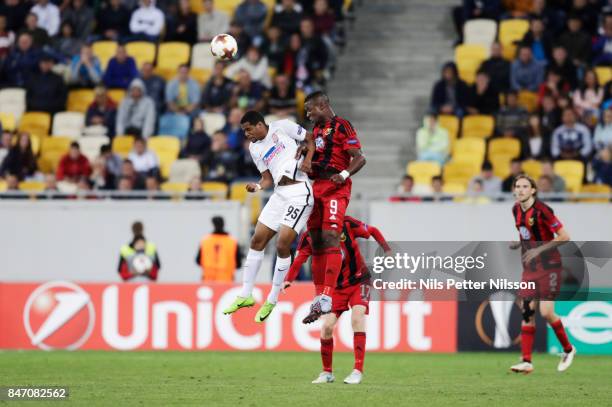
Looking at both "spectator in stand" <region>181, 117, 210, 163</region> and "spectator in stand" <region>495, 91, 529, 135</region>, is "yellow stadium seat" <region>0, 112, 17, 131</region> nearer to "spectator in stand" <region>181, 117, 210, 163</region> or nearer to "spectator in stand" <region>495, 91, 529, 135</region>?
"spectator in stand" <region>181, 117, 210, 163</region>

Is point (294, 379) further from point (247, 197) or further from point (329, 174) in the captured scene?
point (247, 197)

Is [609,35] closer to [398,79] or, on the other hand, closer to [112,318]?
[398,79]

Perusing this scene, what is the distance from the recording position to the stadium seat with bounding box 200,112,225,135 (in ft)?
83.7

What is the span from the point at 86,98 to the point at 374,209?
7.86 meters

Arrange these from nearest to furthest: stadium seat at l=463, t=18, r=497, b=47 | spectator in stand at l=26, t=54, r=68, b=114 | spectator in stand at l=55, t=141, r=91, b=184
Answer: spectator in stand at l=55, t=141, r=91, b=184 → spectator in stand at l=26, t=54, r=68, b=114 → stadium seat at l=463, t=18, r=497, b=47

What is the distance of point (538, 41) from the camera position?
86.1 ft

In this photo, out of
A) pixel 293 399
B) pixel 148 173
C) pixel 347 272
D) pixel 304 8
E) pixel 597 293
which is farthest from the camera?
pixel 304 8

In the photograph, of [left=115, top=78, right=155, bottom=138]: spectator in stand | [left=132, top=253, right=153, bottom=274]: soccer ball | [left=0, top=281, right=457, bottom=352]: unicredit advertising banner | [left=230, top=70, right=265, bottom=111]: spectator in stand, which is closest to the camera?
[left=0, top=281, right=457, bottom=352]: unicredit advertising banner

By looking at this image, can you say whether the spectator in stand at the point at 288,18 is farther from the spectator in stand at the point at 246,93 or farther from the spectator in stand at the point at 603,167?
the spectator in stand at the point at 603,167

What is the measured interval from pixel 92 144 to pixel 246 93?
3.01 meters

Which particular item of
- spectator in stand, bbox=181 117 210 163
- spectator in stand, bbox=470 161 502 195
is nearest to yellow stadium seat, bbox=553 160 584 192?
spectator in stand, bbox=470 161 502 195

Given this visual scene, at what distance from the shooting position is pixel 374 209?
21.9m

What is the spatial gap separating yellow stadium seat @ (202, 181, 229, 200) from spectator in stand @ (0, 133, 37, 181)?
131 inches

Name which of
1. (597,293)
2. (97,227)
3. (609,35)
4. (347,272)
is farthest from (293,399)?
(609,35)
